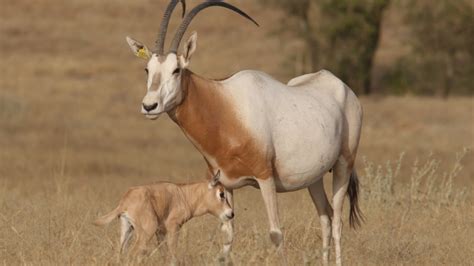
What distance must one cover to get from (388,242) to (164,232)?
2.25 meters

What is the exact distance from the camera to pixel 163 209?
851cm

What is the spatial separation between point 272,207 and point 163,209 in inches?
36.2

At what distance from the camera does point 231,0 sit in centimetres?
5647

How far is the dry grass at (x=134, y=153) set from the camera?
9.38 m

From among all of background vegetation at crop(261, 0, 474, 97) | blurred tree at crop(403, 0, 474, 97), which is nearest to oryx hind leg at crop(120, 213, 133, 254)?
background vegetation at crop(261, 0, 474, 97)

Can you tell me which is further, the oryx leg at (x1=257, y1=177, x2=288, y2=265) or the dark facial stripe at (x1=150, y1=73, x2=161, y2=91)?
the oryx leg at (x1=257, y1=177, x2=288, y2=265)

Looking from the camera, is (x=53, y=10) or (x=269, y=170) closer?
(x=269, y=170)

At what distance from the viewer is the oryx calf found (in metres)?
8.18

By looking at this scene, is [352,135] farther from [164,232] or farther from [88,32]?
[88,32]

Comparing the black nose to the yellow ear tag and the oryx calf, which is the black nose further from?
the oryx calf

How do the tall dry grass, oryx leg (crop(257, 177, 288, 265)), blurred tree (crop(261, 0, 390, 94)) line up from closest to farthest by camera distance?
oryx leg (crop(257, 177, 288, 265))
the tall dry grass
blurred tree (crop(261, 0, 390, 94))

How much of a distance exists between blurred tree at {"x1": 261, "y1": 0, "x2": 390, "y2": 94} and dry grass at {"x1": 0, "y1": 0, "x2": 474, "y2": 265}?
203 centimetres

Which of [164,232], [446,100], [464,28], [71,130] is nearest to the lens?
[164,232]

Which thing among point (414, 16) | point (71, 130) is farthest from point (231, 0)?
point (71, 130)
